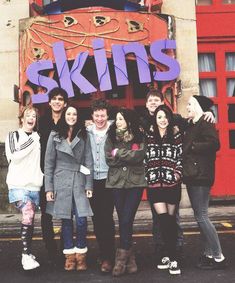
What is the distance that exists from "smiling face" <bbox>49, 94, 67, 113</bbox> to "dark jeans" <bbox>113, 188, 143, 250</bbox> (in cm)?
121

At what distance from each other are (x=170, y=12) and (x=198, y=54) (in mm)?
1191

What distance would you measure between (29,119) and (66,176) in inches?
32.6

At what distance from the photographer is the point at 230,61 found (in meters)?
10.8

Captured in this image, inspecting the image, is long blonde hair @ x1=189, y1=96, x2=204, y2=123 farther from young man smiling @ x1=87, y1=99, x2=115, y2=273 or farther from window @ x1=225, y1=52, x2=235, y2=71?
window @ x1=225, y1=52, x2=235, y2=71

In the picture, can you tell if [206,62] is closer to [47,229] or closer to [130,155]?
[130,155]

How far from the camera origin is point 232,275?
4.95m

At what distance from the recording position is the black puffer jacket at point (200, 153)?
5.12 metres

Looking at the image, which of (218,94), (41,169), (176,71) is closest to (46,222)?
(41,169)

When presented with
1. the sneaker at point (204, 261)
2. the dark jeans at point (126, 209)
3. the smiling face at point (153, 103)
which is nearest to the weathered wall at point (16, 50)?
the smiling face at point (153, 103)

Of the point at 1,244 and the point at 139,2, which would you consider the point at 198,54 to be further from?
the point at 1,244

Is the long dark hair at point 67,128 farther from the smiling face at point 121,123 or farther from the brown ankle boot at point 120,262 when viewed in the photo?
the brown ankle boot at point 120,262

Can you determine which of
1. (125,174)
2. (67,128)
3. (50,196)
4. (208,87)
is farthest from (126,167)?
(208,87)

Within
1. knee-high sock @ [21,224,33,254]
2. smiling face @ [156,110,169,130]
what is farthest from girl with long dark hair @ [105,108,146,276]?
knee-high sock @ [21,224,33,254]

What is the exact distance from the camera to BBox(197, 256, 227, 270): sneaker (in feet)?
17.1
